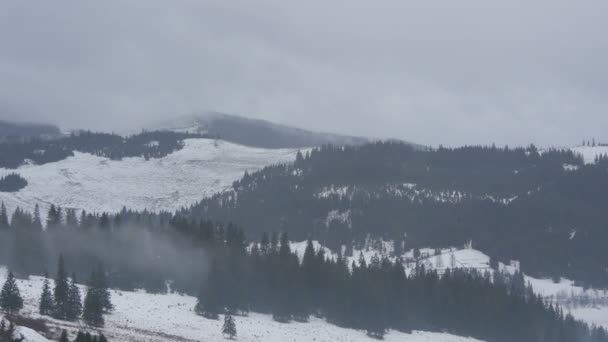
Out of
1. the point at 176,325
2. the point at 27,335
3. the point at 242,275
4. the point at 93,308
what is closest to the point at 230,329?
the point at 176,325

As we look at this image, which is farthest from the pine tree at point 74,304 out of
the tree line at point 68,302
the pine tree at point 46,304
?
the pine tree at point 46,304

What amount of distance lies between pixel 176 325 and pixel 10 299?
18880 millimetres

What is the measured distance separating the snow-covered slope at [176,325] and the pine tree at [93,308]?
115 cm

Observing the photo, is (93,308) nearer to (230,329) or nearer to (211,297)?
(230,329)

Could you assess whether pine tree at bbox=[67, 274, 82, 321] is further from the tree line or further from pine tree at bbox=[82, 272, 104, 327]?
pine tree at bbox=[82, 272, 104, 327]

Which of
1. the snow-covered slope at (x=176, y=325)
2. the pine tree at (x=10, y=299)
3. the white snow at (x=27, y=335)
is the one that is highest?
the white snow at (x=27, y=335)

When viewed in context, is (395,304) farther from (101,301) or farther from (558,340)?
(101,301)

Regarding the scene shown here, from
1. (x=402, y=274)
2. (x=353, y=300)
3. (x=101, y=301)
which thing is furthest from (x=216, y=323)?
(x=402, y=274)

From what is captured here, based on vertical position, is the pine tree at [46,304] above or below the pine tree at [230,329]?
above

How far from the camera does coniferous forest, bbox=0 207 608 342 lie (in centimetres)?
12200

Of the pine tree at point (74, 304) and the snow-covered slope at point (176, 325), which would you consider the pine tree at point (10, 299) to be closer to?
the snow-covered slope at point (176, 325)

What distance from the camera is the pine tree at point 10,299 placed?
3073 inches

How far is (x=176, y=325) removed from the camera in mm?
92750

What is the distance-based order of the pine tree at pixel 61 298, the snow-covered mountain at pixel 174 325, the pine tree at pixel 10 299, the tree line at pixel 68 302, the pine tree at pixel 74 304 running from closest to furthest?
the pine tree at pixel 10 299, the snow-covered mountain at pixel 174 325, the tree line at pixel 68 302, the pine tree at pixel 61 298, the pine tree at pixel 74 304
